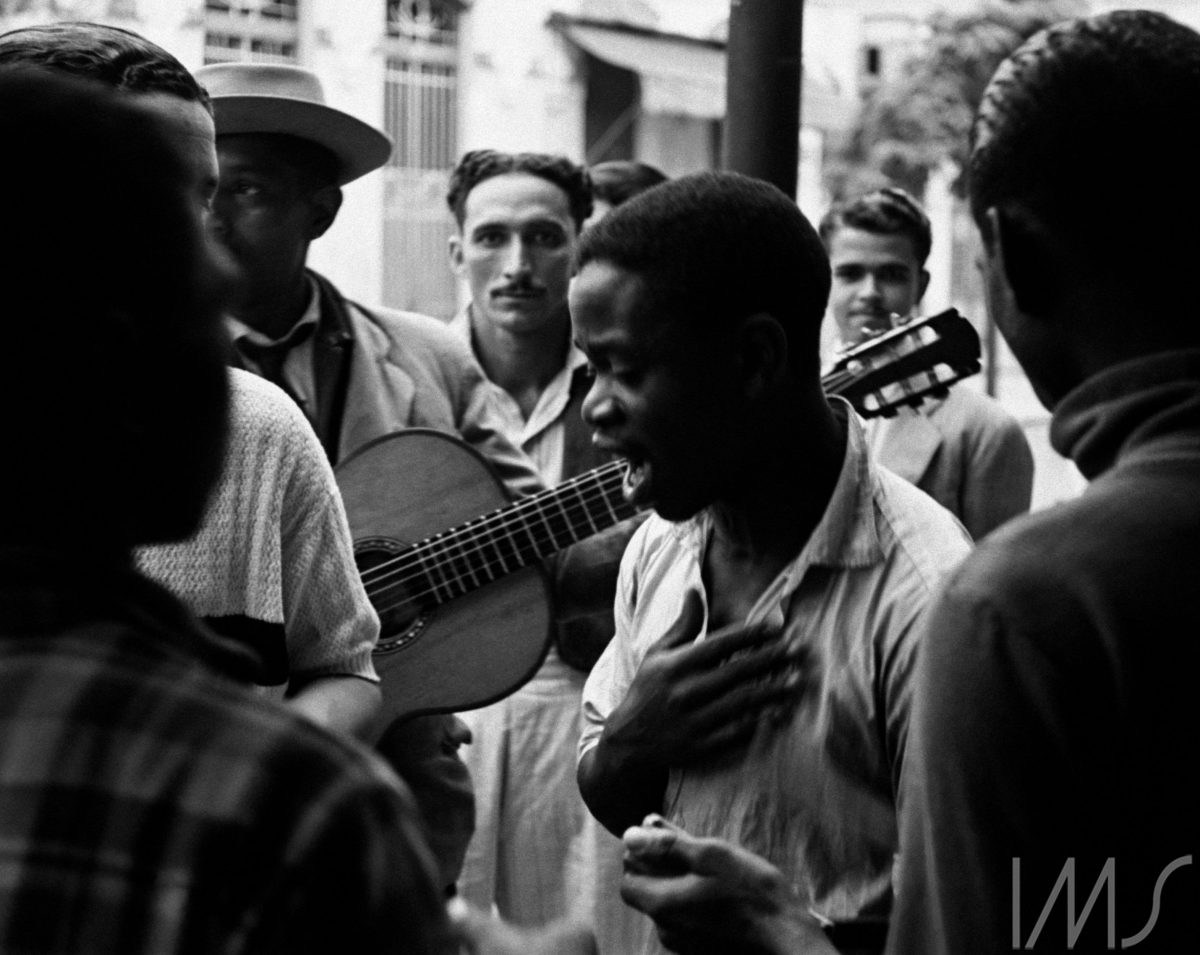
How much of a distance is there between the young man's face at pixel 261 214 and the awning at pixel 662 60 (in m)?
13.7

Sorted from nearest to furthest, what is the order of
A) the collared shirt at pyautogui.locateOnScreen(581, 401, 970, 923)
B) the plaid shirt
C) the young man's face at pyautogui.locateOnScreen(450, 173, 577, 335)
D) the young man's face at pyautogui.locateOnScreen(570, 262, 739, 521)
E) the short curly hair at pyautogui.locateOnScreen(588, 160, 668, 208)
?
1. the plaid shirt
2. the collared shirt at pyautogui.locateOnScreen(581, 401, 970, 923)
3. the young man's face at pyautogui.locateOnScreen(570, 262, 739, 521)
4. the young man's face at pyautogui.locateOnScreen(450, 173, 577, 335)
5. the short curly hair at pyautogui.locateOnScreen(588, 160, 668, 208)

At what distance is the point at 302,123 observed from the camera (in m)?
4.16

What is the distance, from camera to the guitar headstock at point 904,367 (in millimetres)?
3568

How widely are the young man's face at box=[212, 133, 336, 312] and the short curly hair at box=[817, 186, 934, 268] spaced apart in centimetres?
205

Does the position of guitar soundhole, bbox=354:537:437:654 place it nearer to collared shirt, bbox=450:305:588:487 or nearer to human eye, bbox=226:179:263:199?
human eye, bbox=226:179:263:199

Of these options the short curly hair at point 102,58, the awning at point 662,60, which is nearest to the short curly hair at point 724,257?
the short curly hair at point 102,58

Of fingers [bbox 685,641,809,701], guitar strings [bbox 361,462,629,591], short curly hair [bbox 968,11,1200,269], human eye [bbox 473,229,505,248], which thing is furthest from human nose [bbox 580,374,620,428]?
human eye [bbox 473,229,505,248]

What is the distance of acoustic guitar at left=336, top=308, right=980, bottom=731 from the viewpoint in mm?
4059

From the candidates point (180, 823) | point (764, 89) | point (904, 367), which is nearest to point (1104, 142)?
point (180, 823)

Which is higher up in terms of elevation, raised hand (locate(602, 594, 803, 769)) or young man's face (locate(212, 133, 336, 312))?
young man's face (locate(212, 133, 336, 312))

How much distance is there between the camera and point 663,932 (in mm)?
2275

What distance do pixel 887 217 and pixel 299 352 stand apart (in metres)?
2.27

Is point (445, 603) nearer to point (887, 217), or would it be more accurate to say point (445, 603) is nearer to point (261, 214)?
point (261, 214)

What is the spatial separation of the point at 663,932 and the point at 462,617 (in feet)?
6.32
